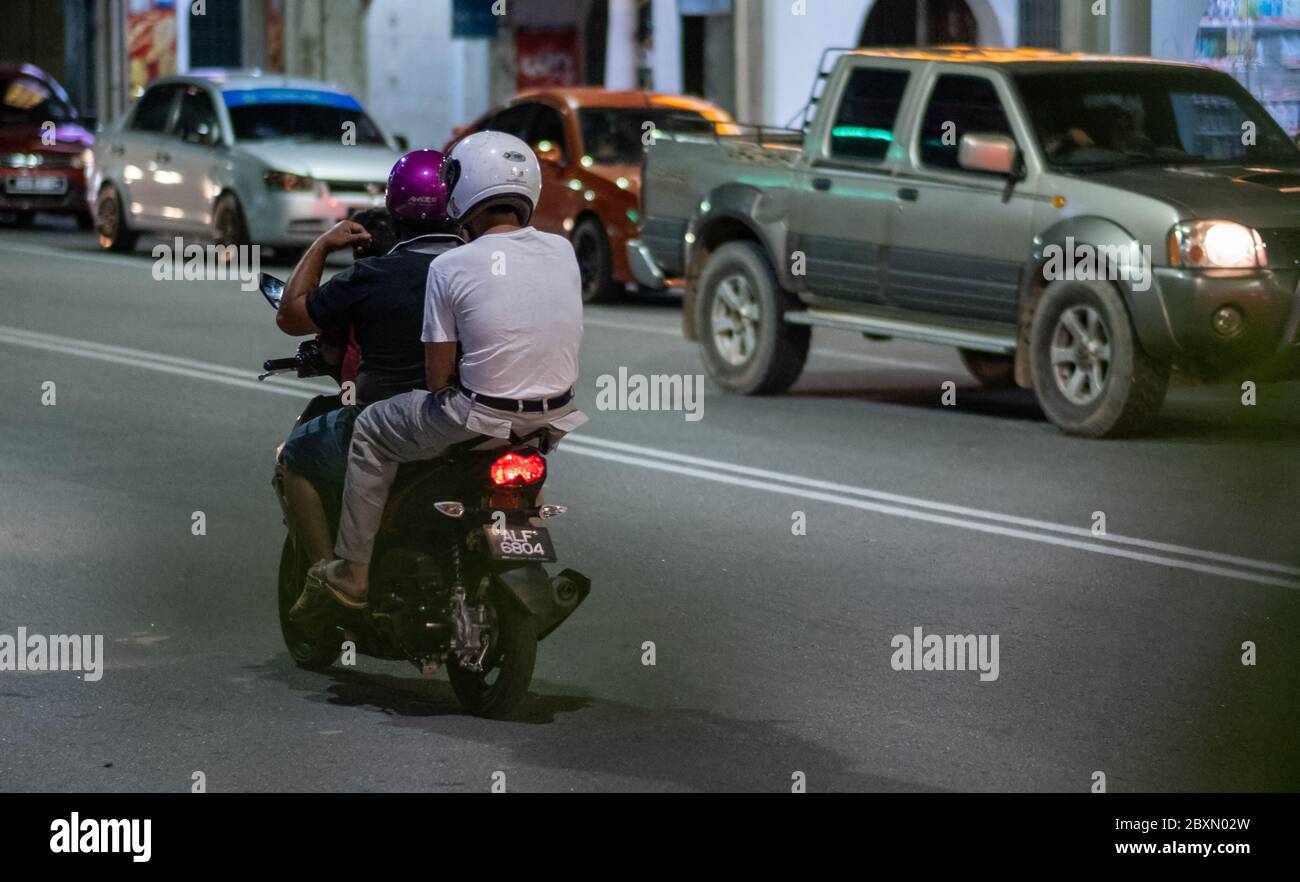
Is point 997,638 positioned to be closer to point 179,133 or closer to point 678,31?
point 179,133

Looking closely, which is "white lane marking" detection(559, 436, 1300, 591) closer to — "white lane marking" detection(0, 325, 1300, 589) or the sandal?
"white lane marking" detection(0, 325, 1300, 589)

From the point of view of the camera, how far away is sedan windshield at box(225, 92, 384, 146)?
24.7 m

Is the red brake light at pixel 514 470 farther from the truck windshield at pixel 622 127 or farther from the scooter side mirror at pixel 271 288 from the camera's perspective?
the truck windshield at pixel 622 127

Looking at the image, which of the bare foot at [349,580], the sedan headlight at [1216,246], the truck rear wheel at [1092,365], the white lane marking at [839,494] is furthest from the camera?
the truck rear wheel at [1092,365]

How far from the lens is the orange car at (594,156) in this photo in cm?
2109

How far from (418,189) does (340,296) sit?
37cm

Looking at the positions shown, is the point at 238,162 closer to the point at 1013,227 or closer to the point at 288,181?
the point at 288,181

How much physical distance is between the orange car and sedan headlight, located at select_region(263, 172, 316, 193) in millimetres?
1684

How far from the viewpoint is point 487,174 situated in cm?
698

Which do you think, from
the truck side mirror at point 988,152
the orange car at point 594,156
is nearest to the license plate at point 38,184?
the orange car at point 594,156

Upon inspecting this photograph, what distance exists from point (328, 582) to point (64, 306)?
12590mm

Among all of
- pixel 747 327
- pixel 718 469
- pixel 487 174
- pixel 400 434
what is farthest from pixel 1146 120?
pixel 400 434

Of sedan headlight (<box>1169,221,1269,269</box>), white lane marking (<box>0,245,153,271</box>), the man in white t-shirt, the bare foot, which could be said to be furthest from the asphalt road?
white lane marking (<box>0,245,153,271</box>)

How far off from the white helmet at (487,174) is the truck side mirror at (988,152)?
248 inches
